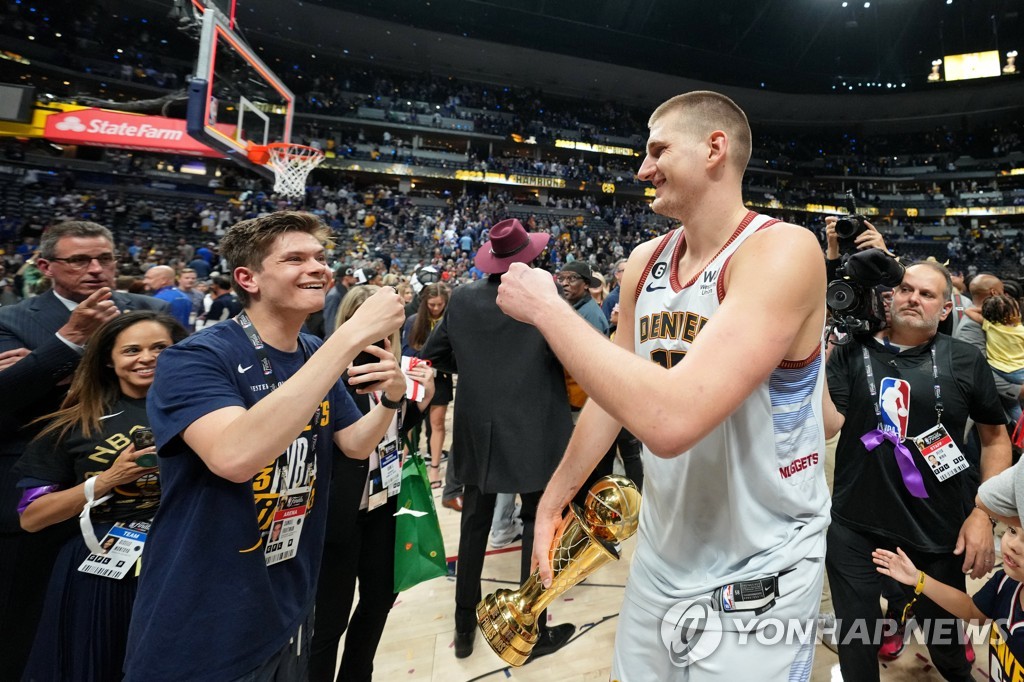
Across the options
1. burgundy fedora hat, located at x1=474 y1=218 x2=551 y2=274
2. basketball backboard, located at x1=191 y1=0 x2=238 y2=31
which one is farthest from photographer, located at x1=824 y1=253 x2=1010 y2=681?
basketball backboard, located at x1=191 y1=0 x2=238 y2=31

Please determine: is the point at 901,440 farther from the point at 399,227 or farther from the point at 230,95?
the point at 399,227

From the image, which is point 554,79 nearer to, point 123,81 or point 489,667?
point 123,81

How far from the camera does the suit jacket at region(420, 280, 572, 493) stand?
109 inches

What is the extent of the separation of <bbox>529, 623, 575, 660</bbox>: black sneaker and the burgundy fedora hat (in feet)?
6.74

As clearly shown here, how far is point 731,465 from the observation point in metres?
1.20

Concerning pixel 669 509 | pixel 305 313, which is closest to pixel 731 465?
pixel 669 509

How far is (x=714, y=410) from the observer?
3.03 ft

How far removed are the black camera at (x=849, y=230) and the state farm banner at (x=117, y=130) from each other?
57.9 feet

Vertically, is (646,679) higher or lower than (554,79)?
lower

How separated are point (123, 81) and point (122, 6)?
358 centimetres

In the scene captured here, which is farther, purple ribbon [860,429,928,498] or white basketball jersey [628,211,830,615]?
purple ribbon [860,429,928,498]

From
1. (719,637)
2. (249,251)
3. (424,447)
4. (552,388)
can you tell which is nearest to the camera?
(719,637)

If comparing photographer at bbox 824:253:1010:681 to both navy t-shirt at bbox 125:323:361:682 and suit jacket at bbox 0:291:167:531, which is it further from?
suit jacket at bbox 0:291:167:531

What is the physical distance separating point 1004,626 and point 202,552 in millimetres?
2481
